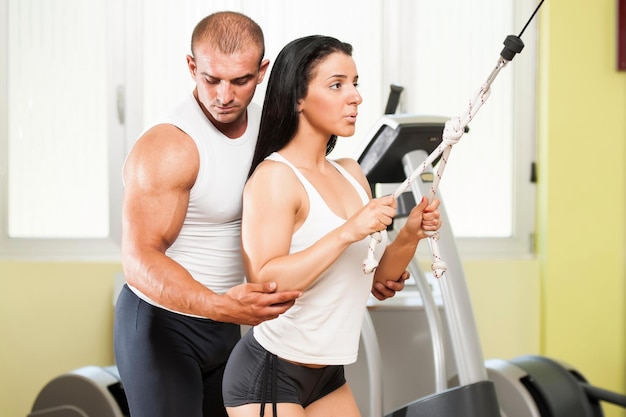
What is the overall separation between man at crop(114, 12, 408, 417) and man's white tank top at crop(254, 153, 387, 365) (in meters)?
0.11

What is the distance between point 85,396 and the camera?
2.62 metres

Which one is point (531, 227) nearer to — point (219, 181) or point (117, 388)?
point (117, 388)

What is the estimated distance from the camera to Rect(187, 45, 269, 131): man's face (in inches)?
56.4

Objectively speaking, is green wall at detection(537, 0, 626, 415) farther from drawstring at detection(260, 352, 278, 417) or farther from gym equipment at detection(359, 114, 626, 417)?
drawstring at detection(260, 352, 278, 417)

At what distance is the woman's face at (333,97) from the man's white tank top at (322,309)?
0.33 feet

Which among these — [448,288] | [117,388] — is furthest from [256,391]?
[117,388]

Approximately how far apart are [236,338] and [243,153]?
45 centimetres

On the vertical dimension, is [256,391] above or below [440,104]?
below

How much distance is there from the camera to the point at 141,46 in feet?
11.5

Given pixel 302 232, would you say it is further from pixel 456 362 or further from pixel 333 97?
pixel 456 362

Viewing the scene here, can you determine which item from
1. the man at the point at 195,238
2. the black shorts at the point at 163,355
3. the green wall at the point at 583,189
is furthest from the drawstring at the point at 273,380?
the green wall at the point at 583,189

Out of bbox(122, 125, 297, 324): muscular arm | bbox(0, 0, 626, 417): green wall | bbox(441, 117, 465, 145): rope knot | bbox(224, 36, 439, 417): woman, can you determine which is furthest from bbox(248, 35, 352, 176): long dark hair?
bbox(0, 0, 626, 417): green wall

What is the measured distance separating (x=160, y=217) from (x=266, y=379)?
1.12 feet

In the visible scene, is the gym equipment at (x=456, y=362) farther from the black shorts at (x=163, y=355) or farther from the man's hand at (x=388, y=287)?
the black shorts at (x=163, y=355)
